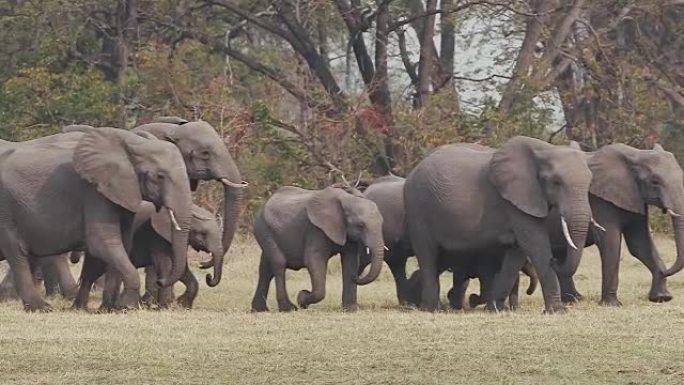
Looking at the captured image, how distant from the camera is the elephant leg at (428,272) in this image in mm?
18766

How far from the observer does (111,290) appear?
60.2 ft

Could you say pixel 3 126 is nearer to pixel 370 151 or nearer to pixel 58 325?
pixel 370 151

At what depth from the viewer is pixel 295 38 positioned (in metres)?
34.4

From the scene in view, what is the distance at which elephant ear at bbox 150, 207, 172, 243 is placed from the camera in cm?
1861

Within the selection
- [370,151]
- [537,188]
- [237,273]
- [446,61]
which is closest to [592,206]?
[537,188]

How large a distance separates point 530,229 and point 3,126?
50.5ft

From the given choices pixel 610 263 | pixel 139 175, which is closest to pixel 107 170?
pixel 139 175

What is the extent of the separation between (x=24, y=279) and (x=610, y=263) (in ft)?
19.7

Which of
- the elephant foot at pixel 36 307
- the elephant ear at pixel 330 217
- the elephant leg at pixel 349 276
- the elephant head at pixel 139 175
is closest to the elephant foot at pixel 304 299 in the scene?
the elephant leg at pixel 349 276

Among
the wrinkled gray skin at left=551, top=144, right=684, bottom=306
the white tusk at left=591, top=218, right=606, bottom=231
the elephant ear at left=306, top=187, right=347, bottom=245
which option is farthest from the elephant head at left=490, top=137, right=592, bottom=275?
the elephant ear at left=306, top=187, right=347, bottom=245

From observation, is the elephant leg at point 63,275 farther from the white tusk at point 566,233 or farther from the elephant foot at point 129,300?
the white tusk at point 566,233

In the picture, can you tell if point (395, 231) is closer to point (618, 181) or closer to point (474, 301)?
point (474, 301)

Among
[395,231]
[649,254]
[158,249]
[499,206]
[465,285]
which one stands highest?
[499,206]

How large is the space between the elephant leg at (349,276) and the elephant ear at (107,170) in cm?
A: 254
